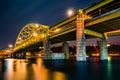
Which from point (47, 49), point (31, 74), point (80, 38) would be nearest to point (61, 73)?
point (31, 74)

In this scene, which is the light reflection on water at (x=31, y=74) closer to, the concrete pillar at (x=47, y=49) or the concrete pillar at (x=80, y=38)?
the concrete pillar at (x=80, y=38)

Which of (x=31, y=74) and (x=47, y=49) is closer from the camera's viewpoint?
(x=31, y=74)

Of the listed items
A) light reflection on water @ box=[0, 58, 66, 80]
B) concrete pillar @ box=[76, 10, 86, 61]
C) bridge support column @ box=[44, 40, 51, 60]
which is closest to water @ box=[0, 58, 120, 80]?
light reflection on water @ box=[0, 58, 66, 80]

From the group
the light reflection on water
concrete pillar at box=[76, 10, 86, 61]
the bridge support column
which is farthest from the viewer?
the bridge support column

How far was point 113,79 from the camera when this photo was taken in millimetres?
24250

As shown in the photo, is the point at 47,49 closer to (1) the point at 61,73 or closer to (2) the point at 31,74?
(1) the point at 61,73

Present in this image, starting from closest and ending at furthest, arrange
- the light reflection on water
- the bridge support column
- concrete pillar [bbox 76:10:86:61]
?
the light reflection on water, concrete pillar [bbox 76:10:86:61], the bridge support column

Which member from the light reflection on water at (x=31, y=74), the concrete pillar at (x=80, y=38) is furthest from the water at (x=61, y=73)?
the concrete pillar at (x=80, y=38)

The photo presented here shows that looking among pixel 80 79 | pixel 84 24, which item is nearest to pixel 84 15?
pixel 84 24

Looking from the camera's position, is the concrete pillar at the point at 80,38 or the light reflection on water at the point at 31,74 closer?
the light reflection on water at the point at 31,74

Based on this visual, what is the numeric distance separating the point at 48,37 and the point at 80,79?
71.5 metres

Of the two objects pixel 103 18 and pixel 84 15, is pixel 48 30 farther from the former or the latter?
pixel 103 18

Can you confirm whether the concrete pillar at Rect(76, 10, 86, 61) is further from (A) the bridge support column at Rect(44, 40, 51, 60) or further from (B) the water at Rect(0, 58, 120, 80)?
(A) the bridge support column at Rect(44, 40, 51, 60)

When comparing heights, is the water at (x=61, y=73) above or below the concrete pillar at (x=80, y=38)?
below
